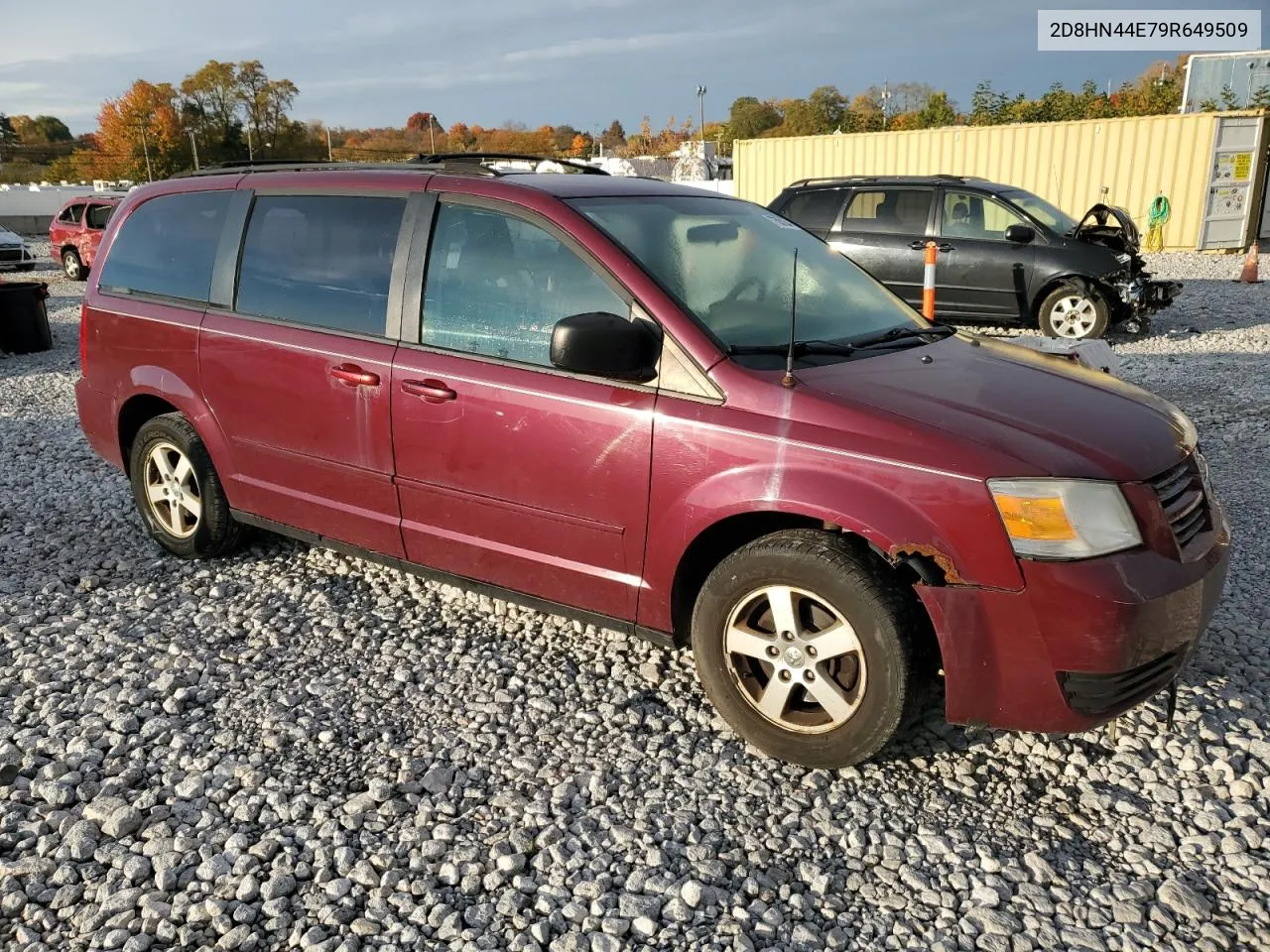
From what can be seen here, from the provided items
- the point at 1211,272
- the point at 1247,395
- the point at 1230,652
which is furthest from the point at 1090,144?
the point at 1230,652

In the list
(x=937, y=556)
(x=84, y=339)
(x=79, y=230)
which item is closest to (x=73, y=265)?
(x=79, y=230)

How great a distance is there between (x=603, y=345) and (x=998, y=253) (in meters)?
9.00

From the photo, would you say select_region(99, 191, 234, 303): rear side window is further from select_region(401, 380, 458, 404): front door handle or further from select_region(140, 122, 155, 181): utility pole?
select_region(140, 122, 155, 181): utility pole

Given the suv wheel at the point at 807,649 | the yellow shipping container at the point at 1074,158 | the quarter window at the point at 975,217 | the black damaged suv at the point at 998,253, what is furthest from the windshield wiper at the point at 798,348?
the yellow shipping container at the point at 1074,158

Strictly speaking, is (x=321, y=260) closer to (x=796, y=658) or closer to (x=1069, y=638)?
(x=796, y=658)

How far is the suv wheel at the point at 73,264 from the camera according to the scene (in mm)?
21312

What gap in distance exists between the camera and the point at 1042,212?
1094cm

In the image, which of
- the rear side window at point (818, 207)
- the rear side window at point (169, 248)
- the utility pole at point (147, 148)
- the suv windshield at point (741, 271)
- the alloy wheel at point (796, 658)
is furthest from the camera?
the utility pole at point (147, 148)

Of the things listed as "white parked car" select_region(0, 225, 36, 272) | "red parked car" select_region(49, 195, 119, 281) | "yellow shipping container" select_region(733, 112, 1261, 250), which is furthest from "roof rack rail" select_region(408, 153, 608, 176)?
"white parked car" select_region(0, 225, 36, 272)

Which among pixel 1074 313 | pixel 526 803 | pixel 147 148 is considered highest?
pixel 147 148

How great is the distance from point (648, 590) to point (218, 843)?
59.4 inches

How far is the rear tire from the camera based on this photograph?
2130cm

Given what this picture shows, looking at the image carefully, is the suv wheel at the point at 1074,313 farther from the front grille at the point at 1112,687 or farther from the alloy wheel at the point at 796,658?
the alloy wheel at the point at 796,658

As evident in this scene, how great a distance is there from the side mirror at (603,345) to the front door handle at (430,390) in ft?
2.07
